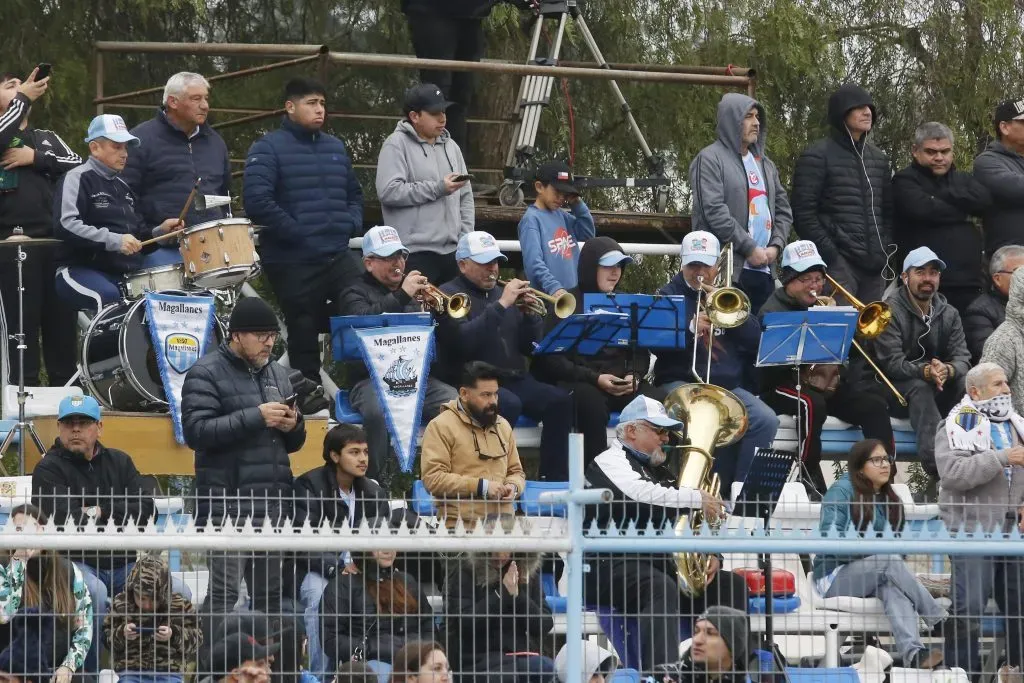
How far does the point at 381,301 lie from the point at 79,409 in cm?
250

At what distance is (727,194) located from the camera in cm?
1390

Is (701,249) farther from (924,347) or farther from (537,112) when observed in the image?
(537,112)

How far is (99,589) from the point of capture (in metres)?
7.66

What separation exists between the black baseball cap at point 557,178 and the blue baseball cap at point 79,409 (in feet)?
13.0

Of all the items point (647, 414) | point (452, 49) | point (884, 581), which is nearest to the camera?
point (884, 581)

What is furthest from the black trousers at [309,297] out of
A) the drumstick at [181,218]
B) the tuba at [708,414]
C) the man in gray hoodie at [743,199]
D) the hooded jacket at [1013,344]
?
the hooded jacket at [1013,344]

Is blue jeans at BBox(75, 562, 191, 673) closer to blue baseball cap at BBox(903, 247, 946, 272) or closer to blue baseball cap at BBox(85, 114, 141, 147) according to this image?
blue baseball cap at BBox(85, 114, 141, 147)

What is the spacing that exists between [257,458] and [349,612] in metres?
3.16

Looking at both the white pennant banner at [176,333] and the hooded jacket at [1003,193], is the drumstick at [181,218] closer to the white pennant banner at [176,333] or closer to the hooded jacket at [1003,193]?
the white pennant banner at [176,333]

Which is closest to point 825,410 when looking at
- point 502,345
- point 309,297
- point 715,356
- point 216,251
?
point 715,356

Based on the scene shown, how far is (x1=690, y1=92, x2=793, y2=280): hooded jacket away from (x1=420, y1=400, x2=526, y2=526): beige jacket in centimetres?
323

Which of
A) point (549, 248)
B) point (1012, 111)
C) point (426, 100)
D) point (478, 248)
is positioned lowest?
point (478, 248)

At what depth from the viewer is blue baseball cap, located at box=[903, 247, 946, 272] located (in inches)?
525

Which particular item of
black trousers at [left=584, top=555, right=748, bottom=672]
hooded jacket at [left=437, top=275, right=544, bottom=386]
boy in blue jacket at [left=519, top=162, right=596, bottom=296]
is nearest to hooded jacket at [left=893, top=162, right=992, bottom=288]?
boy in blue jacket at [left=519, top=162, right=596, bottom=296]
